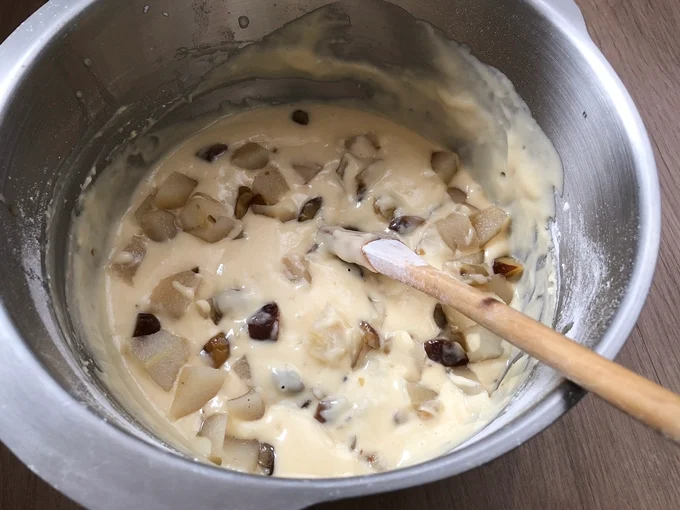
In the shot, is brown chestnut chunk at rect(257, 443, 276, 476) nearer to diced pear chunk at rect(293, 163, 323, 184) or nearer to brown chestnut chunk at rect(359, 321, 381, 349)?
brown chestnut chunk at rect(359, 321, 381, 349)

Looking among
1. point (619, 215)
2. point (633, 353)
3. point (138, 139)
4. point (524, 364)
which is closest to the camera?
point (619, 215)

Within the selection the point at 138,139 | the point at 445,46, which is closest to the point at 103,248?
the point at 138,139

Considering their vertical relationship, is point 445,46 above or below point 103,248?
above

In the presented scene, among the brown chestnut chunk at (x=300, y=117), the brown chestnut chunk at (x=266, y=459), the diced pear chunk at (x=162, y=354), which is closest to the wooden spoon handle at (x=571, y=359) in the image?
the brown chestnut chunk at (x=266, y=459)

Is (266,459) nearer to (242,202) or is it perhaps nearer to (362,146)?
(242,202)

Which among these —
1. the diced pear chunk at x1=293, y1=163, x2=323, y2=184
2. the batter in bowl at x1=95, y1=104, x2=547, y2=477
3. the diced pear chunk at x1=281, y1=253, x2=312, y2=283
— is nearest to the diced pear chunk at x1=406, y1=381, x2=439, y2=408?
the batter in bowl at x1=95, y1=104, x2=547, y2=477

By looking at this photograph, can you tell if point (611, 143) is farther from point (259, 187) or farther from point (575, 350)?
point (259, 187)

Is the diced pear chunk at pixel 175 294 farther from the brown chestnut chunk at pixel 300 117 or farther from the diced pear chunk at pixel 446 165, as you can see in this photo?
Result: the diced pear chunk at pixel 446 165
